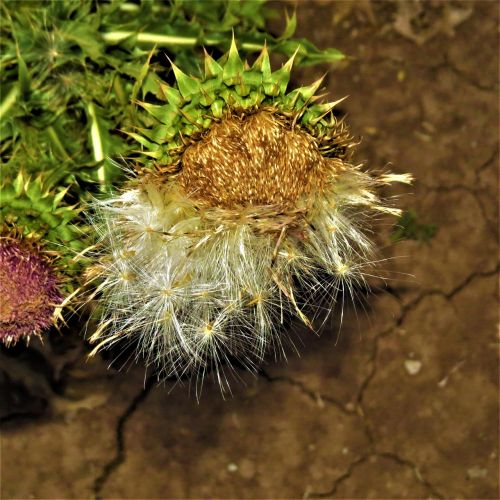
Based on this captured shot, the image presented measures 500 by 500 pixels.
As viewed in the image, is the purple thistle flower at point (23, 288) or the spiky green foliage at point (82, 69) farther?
the spiky green foliage at point (82, 69)

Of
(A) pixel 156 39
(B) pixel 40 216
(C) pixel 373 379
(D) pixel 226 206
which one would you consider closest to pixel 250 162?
(D) pixel 226 206

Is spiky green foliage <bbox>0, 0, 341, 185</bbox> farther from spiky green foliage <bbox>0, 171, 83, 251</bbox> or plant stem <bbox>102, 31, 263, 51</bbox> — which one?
spiky green foliage <bbox>0, 171, 83, 251</bbox>

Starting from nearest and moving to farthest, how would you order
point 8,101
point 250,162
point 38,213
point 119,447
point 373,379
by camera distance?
point 250,162, point 38,213, point 8,101, point 119,447, point 373,379

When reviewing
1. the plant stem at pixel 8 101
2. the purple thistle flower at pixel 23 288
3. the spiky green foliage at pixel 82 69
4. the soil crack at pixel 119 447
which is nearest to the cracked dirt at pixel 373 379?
the soil crack at pixel 119 447

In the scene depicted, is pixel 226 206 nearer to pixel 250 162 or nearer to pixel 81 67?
pixel 250 162

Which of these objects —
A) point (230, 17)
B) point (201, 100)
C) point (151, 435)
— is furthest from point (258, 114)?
point (151, 435)

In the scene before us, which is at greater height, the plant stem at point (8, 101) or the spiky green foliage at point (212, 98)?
the spiky green foliage at point (212, 98)

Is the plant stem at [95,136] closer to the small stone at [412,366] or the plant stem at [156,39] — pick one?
the plant stem at [156,39]
